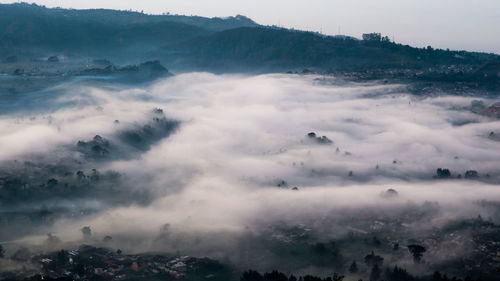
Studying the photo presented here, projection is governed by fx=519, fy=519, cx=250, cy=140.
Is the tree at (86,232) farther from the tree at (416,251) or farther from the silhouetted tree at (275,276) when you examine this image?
the tree at (416,251)

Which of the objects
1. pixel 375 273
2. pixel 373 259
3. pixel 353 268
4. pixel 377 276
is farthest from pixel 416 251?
pixel 353 268

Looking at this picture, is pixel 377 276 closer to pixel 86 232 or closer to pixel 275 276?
pixel 275 276

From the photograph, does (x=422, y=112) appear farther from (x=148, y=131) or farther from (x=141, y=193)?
(x=141, y=193)

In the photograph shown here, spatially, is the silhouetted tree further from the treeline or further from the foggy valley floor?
the foggy valley floor

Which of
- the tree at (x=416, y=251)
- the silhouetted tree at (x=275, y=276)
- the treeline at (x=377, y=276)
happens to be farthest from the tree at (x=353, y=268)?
the silhouetted tree at (x=275, y=276)

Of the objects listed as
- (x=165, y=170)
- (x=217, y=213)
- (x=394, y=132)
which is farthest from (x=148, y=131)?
(x=394, y=132)

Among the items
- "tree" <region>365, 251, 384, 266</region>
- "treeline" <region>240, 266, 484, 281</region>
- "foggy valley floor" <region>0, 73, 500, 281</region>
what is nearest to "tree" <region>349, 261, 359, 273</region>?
"foggy valley floor" <region>0, 73, 500, 281</region>
